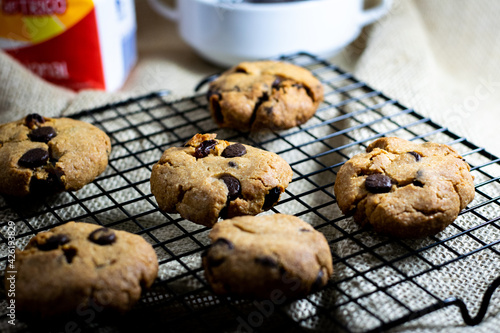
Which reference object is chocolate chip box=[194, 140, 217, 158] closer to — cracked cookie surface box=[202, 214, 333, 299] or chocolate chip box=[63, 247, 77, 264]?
cracked cookie surface box=[202, 214, 333, 299]

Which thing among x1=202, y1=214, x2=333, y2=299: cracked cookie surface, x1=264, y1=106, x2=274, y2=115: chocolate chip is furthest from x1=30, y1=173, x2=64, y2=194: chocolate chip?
x1=264, y1=106, x2=274, y2=115: chocolate chip

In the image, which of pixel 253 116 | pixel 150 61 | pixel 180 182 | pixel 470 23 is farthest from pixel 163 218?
pixel 470 23

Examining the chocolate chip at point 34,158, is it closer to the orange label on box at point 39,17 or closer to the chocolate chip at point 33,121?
the chocolate chip at point 33,121

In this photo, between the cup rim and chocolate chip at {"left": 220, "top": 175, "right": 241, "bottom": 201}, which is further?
the cup rim

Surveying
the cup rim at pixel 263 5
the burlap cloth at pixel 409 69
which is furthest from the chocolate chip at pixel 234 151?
the cup rim at pixel 263 5

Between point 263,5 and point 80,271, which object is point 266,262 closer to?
point 80,271

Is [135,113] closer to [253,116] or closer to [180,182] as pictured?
[253,116]

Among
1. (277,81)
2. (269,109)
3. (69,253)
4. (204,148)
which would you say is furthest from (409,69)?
(69,253)
